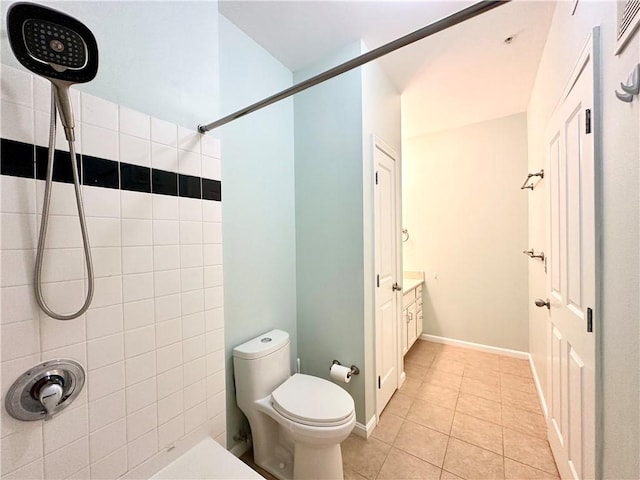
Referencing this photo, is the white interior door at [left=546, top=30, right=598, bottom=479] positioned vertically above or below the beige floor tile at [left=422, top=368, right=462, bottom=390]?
above

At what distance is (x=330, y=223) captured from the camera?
1789mm

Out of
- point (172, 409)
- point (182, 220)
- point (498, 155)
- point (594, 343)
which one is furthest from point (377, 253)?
point (498, 155)

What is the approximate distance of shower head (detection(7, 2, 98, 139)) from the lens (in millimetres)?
628

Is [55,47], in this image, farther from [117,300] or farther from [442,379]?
[442,379]

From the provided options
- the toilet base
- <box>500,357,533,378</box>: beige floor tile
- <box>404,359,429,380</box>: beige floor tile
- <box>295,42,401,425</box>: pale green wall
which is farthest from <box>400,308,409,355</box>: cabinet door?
the toilet base

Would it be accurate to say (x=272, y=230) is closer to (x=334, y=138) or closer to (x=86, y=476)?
(x=334, y=138)

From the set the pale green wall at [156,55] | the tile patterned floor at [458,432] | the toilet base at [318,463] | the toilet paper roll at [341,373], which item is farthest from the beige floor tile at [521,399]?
the pale green wall at [156,55]

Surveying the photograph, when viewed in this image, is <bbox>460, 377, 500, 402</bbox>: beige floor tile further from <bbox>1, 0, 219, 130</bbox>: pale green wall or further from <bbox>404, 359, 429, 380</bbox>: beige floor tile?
<bbox>1, 0, 219, 130</bbox>: pale green wall

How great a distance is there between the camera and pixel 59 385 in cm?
75

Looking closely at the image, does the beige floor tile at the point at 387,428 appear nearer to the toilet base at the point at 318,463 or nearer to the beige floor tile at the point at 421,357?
the toilet base at the point at 318,463

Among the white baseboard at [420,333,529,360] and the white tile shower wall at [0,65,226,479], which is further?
the white baseboard at [420,333,529,360]

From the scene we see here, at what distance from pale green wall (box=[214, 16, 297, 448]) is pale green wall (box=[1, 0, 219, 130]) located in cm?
30

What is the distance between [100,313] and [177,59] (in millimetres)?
1026

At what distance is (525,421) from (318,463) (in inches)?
61.8
